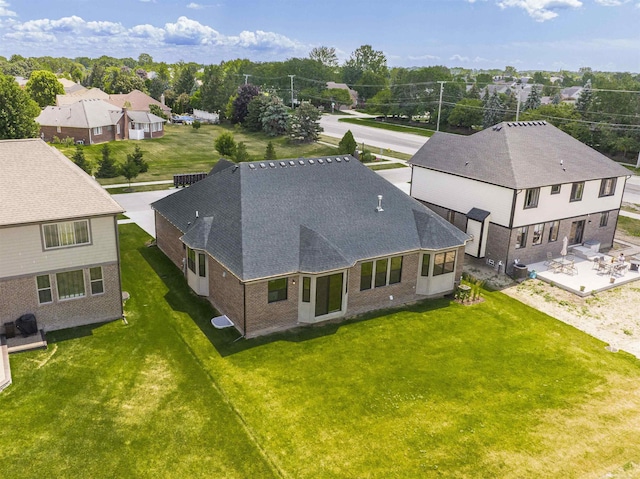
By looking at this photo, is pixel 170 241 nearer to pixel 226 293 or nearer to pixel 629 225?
pixel 226 293

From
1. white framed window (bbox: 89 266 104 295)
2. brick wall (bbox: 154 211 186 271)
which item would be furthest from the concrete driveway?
white framed window (bbox: 89 266 104 295)

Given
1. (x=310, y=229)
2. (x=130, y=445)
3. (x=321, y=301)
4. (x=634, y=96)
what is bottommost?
(x=130, y=445)

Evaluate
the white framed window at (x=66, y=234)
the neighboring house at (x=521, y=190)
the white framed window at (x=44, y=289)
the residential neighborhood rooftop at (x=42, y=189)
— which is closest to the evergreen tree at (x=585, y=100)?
the neighboring house at (x=521, y=190)

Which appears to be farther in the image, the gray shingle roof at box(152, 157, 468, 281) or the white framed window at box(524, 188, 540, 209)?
the white framed window at box(524, 188, 540, 209)

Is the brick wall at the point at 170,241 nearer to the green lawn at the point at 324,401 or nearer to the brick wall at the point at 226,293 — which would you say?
the brick wall at the point at 226,293

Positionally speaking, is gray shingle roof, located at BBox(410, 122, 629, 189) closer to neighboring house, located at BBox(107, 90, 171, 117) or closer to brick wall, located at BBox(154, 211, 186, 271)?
brick wall, located at BBox(154, 211, 186, 271)

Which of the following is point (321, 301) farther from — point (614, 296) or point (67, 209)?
point (614, 296)

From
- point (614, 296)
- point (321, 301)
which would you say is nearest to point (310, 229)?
point (321, 301)
